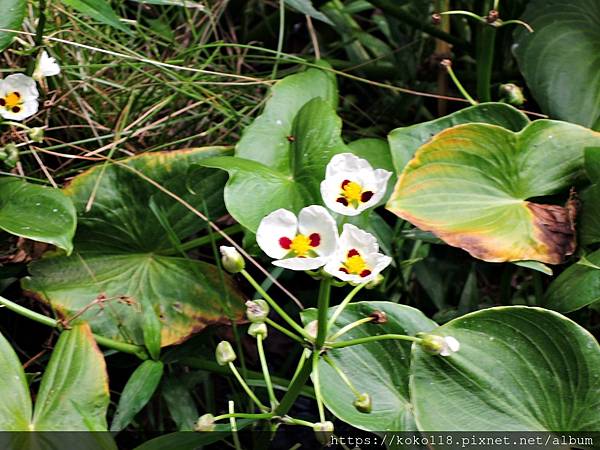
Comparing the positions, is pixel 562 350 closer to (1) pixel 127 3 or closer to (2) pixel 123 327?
(2) pixel 123 327

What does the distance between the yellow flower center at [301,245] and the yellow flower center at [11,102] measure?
346 mm

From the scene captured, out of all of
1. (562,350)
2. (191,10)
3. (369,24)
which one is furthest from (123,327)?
(369,24)

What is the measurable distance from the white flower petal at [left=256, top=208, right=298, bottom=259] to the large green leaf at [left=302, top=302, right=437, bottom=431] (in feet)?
0.29

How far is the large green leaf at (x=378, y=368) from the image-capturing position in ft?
2.34

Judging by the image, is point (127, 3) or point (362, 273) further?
point (127, 3)

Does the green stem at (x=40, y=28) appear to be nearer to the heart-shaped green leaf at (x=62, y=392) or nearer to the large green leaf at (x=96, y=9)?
the large green leaf at (x=96, y=9)

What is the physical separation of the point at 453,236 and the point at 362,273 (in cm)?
15

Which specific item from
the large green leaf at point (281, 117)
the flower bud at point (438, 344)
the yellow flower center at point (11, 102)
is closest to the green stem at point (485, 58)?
the large green leaf at point (281, 117)

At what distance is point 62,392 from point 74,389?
0.01m

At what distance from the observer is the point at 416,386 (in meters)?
0.67

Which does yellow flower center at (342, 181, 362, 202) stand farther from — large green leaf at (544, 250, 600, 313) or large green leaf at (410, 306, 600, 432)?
large green leaf at (544, 250, 600, 313)

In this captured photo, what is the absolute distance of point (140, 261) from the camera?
890 mm

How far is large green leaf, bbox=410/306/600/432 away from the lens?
0.66 metres

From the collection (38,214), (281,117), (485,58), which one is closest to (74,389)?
(38,214)
